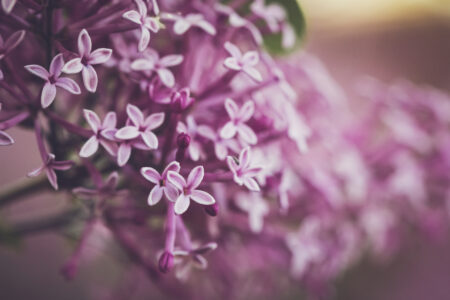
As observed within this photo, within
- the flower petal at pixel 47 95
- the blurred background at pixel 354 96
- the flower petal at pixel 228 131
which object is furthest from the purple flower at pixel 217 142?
the blurred background at pixel 354 96

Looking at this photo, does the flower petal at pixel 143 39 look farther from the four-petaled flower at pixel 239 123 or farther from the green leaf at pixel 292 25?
the green leaf at pixel 292 25

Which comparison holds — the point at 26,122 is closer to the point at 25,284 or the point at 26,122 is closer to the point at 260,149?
the point at 260,149

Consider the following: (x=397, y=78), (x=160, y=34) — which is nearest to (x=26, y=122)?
(x=160, y=34)

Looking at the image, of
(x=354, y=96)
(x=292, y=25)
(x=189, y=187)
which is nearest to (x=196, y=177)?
(x=189, y=187)

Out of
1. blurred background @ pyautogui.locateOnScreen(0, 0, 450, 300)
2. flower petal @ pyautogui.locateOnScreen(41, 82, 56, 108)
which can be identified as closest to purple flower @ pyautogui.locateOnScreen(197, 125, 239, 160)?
flower petal @ pyautogui.locateOnScreen(41, 82, 56, 108)

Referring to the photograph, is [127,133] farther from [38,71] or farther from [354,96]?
[354,96]

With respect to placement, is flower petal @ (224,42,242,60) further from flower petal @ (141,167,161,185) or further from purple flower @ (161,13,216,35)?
flower petal @ (141,167,161,185)
